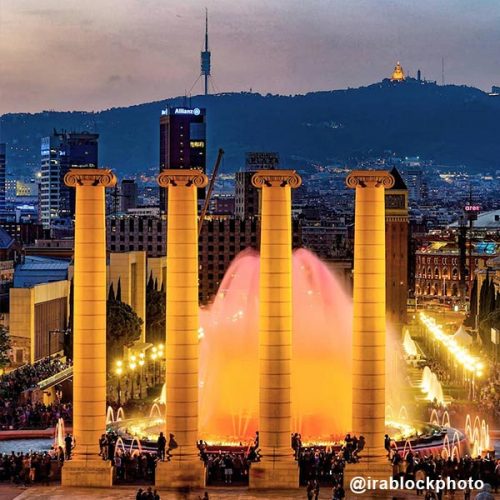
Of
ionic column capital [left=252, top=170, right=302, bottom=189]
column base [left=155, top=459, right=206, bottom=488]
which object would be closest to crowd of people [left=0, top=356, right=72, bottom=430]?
column base [left=155, top=459, right=206, bottom=488]

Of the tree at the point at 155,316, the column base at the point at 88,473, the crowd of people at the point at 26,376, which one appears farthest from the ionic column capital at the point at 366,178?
the tree at the point at 155,316

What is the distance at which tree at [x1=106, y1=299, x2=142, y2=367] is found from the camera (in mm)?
110562

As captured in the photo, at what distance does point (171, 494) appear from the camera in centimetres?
5325

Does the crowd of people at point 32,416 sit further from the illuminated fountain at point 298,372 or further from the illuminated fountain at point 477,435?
the illuminated fountain at point 477,435

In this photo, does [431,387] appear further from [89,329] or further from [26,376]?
[89,329]

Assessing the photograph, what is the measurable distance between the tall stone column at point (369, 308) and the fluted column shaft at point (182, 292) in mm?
5086

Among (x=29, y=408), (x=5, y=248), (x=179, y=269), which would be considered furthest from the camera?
(x=5, y=248)

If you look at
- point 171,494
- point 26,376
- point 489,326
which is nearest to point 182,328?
point 171,494

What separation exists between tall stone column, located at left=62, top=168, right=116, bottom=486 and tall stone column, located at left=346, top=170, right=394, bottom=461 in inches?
315

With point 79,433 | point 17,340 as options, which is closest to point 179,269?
point 79,433

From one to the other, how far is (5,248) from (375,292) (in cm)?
8762

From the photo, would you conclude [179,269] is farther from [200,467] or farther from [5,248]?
[5,248]

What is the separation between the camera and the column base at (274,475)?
5456 cm

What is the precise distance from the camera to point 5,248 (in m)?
138
